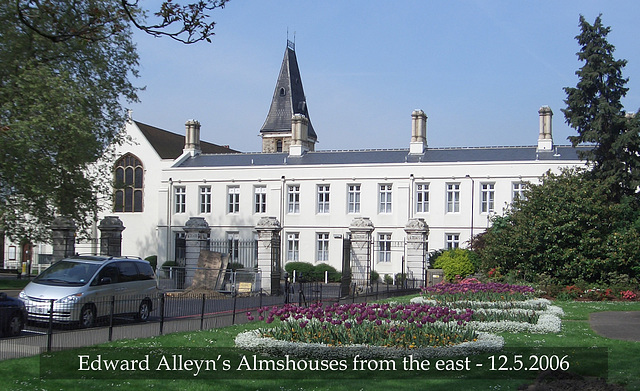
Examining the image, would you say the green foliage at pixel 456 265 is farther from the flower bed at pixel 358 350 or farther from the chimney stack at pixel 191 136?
the chimney stack at pixel 191 136

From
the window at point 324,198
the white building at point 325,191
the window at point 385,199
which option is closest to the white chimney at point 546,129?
the white building at point 325,191

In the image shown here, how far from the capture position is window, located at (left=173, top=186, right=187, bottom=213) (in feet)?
182

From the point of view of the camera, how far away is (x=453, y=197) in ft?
160

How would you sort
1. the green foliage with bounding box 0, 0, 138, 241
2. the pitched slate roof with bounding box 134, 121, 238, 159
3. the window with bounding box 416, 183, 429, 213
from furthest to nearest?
the pitched slate roof with bounding box 134, 121, 238, 159 → the window with bounding box 416, 183, 429, 213 → the green foliage with bounding box 0, 0, 138, 241

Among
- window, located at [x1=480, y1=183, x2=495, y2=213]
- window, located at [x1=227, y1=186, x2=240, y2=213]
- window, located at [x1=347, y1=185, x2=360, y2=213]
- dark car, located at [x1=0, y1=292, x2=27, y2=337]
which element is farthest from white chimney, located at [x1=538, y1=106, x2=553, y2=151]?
dark car, located at [x1=0, y1=292, x2=27, y2=337]

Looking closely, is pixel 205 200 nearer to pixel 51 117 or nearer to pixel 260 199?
pixel 260 199

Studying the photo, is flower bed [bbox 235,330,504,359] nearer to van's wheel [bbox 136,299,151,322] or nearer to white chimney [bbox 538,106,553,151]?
van's wheel [bbox 136,299,151,322]

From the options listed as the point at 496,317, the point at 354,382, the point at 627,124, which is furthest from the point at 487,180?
the point at 354,382

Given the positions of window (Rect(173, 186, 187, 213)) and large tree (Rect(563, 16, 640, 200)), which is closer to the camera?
large tree (Rect(563, 16, 640, 200))

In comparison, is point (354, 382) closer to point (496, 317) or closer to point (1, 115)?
point (496, 317)

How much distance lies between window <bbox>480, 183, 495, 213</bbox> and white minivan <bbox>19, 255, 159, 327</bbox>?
31.4 meters

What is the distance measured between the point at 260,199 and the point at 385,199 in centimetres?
969

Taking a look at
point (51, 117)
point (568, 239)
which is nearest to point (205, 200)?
point (51, 117)

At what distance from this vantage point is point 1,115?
24.4m
